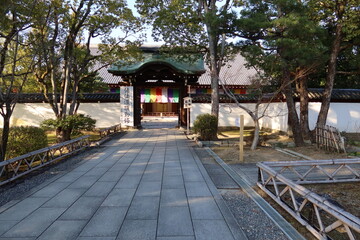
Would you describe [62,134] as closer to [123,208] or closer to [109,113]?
[109,113]

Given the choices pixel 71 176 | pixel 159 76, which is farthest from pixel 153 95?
pixel 71 176

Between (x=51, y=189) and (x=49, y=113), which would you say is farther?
(x=49, y=113)

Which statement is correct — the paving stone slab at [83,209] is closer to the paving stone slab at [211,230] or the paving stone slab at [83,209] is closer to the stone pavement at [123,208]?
the stone pavement at [123,208]

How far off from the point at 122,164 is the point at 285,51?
706 cm

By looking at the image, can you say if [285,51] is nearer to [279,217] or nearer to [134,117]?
[279,217]

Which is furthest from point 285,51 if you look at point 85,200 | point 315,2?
point 85,200

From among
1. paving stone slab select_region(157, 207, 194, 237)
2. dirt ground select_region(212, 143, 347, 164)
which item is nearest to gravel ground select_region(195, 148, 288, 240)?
paving stone slab select_region(157, 207, 194, 237)

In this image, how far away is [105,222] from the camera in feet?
11.3

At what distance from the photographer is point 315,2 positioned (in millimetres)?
8734

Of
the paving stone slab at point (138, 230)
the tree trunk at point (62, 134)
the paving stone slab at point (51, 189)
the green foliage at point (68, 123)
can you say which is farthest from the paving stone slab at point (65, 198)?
the tree trunk at point (62, 134)

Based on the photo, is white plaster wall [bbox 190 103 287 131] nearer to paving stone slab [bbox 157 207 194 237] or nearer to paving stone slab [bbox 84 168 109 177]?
paving stone slab [bbox 84 168 109 177]

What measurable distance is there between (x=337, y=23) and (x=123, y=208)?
11.3 metres

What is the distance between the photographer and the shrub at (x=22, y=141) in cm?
692

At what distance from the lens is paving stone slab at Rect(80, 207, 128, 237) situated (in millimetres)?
3141
